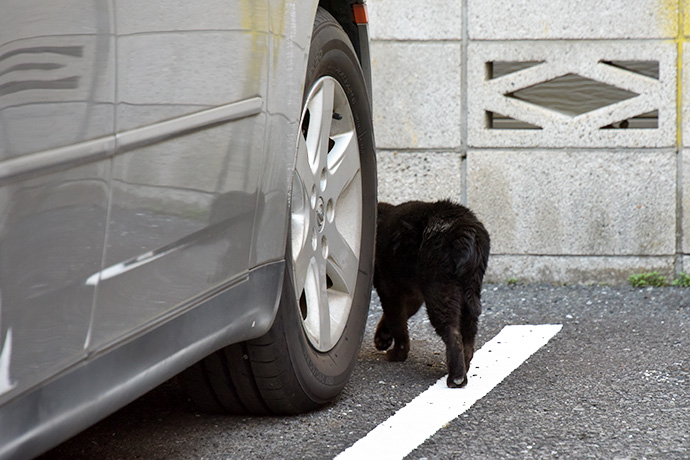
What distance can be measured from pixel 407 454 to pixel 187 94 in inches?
45.4

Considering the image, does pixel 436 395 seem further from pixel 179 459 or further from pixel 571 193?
pixel 571 193

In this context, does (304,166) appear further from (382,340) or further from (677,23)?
(677,23)

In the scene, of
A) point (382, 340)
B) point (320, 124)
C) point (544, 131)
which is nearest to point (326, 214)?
point (320, 124)

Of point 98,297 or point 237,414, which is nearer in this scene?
point 98,297

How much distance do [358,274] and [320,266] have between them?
334mm

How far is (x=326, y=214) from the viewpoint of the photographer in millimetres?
3025

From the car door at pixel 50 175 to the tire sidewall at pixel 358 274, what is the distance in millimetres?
1025

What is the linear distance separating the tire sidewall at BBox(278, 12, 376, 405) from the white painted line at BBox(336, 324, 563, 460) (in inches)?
8.8

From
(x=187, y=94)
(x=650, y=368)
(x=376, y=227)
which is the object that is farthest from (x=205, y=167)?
(x=650, y=368)

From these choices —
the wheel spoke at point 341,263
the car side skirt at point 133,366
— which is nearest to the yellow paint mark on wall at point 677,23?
the wheel spoke at point 341,263

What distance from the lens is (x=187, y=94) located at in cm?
205

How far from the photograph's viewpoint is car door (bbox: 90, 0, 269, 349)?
5.97 feet

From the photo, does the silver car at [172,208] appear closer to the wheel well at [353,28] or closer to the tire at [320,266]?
the tire at [320,266]

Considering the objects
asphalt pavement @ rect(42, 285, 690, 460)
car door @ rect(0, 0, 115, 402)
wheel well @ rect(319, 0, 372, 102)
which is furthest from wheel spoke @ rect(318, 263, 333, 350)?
car door @ rect(0, 0, 115, 402)
